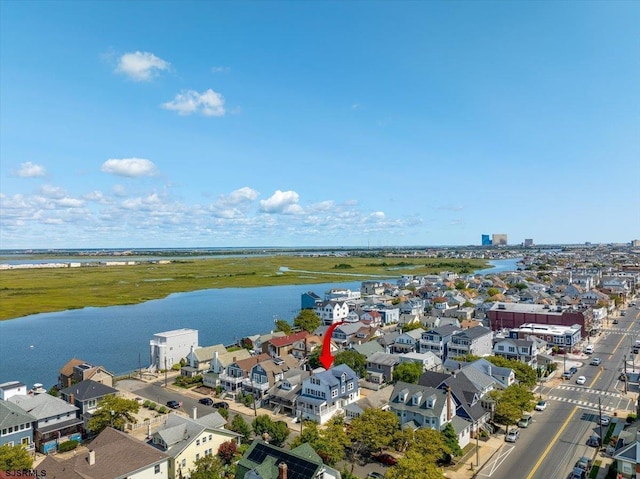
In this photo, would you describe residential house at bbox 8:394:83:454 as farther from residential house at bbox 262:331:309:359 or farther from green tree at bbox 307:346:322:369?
green tree at bbox 307:346:322:369

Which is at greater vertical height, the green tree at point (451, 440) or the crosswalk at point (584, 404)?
the green tree at point (451, 440)

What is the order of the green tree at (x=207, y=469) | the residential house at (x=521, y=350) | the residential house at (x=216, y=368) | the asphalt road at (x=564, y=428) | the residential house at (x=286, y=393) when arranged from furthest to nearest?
the residential house at (x=521, y=350)
the residential house at (x=216, y=368)
the residential house at (x=286, y=393)
the asphalt road at (x=564, y=428)
the green tree at (x=207, y=469)

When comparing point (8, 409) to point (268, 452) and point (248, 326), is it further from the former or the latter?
point (248, 326)

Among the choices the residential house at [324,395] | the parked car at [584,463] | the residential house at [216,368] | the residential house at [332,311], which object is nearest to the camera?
the parked car at [584,463]

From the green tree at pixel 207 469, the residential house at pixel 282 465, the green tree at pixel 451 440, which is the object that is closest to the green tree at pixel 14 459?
the green tree at pixel 207 469

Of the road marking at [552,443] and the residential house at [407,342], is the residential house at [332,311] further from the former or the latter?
the road marking at [552,443]

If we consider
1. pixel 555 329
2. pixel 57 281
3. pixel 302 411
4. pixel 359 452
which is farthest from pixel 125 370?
pixel 57 281

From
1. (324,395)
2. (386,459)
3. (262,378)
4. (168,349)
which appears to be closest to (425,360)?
(324,395)

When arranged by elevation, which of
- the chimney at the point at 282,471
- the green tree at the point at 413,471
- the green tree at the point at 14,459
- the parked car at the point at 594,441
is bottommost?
the parked car at the point at 594,441
